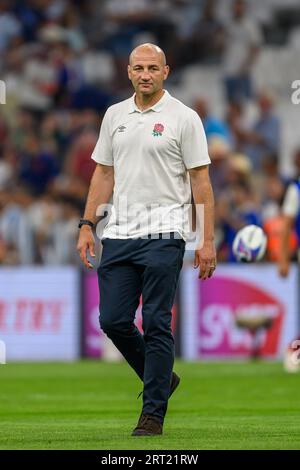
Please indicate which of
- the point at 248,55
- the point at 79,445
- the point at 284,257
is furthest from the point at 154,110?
the point at 248,55

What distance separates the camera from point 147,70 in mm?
9242

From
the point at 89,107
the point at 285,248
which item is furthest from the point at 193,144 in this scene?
the point at 89,107

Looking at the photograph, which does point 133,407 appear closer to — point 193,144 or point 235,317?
point 193,144

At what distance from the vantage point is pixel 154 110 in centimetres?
936

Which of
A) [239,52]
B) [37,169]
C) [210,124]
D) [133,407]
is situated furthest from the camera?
[239,52]

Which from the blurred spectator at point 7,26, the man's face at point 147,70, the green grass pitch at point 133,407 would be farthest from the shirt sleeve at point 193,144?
the blurred spectator at point 7,26

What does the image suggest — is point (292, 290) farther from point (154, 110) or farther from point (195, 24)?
point (154, 110)

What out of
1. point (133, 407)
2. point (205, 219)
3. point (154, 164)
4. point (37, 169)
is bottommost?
point (133, 407)

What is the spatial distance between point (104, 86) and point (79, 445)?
17508 millimetres

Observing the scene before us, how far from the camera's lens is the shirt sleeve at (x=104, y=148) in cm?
951

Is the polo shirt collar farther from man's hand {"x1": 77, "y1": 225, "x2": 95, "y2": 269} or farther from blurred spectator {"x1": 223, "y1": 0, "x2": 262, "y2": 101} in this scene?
blurred spectator {"x1": 223, "y1": 0, "x2": 262, "y2": 101}

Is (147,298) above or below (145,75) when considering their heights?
below

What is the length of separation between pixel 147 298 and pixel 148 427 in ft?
2.65

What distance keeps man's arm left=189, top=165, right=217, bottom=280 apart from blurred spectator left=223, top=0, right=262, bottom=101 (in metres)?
15.8
